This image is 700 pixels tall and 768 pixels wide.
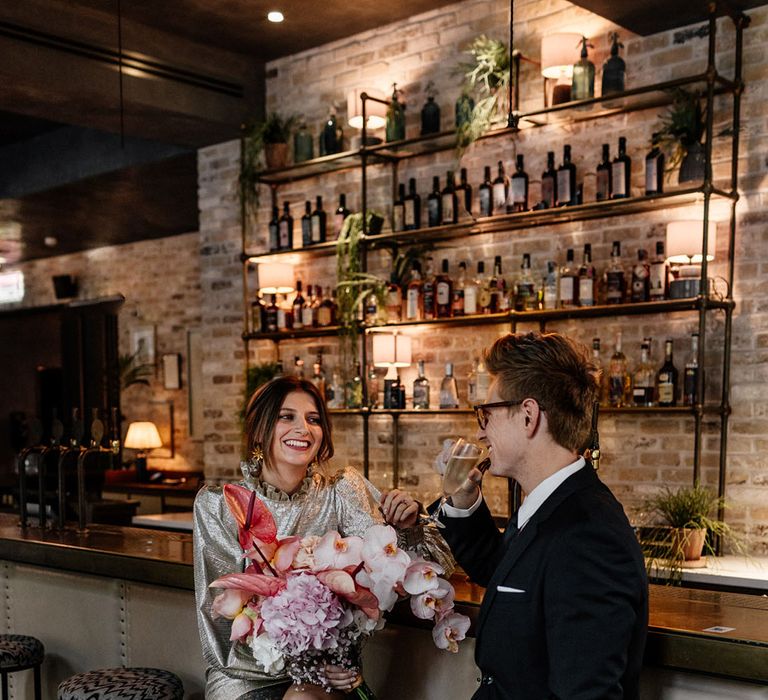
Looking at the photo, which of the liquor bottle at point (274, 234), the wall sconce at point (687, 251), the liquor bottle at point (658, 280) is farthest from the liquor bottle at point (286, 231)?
the wall sconce at point (687, 251)

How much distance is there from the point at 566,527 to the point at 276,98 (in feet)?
16.9

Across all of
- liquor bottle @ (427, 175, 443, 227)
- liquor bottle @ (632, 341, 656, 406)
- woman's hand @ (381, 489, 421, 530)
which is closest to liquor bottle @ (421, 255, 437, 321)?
liquor bottle @ (427, 175, 443, 227)

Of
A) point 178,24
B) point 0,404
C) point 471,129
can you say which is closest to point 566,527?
point 471,129

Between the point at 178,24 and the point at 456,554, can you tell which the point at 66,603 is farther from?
the point at 178,24

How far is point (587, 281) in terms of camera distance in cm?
469

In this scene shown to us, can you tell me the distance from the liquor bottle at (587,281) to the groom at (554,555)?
112 inches

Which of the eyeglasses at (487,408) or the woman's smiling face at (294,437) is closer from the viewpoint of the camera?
the eyeglasses at (487,408)

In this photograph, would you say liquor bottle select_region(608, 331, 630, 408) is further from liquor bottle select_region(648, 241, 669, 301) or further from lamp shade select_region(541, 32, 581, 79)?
lamp shade select_region(541, 32, 581, 79)

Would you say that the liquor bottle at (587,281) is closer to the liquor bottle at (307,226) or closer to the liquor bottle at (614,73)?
the liquor bottle at (614,73)

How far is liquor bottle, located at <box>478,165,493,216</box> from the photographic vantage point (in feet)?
16.8

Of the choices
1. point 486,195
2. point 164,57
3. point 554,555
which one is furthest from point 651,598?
point 164,57

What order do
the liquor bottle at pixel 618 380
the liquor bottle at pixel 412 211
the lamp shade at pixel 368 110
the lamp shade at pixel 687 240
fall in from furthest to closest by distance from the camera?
the lamp shade at pixel 368 110
the liquor bottle at pixel 412 211
the liquor bottle at pixel 618 380
the lamp shade at pixel 687 240

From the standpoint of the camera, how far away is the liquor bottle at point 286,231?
612 cm

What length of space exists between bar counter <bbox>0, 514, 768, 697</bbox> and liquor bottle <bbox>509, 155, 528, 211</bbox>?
2488 mm
